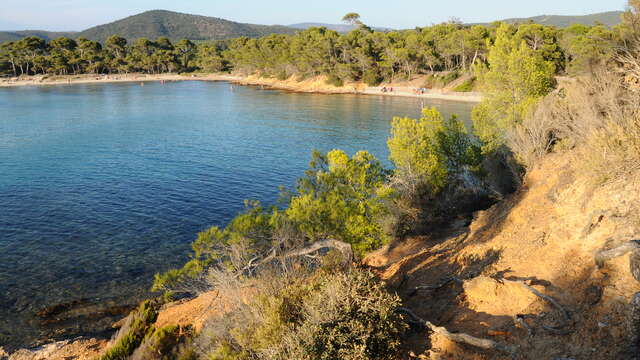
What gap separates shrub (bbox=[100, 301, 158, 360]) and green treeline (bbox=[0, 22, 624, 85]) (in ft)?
173

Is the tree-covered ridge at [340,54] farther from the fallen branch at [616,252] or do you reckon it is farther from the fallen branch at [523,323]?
the fallen branch at [523,323]

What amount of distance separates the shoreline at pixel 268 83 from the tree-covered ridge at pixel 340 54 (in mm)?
3086

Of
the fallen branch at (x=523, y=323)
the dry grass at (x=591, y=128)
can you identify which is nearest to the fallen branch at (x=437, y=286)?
the fallen branch at (x=523, y=323)

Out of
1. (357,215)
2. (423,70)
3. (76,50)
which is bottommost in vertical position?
(357,215)

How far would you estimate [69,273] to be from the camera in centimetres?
2381

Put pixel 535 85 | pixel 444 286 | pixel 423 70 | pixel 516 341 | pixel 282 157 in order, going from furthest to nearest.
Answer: pixel 423 70, pixel 282 157, pixel 535 85, pixel 444 286, pixel 516 341

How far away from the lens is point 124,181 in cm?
4003

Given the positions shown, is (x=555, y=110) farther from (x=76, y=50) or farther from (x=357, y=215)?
(x=76, y=50)

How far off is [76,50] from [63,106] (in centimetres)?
10809

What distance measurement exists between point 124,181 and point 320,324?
116 ft

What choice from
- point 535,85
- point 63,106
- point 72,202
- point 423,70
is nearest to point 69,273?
point 72,202

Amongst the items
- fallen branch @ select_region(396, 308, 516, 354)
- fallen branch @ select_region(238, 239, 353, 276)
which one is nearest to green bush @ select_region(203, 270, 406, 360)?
fallen branch @ select_region(396, 308, 516, 354)

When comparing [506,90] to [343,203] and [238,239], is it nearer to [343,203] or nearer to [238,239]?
[343,203]

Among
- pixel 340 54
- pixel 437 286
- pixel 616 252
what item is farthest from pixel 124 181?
pixel 340 54
